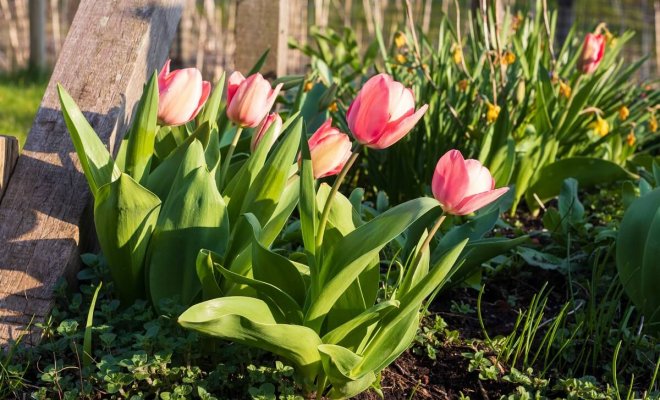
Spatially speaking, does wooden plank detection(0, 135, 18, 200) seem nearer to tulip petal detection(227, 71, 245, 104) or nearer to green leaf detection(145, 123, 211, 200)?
green leaf detection(145, 123, 211, 200)

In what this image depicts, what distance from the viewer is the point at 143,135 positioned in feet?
5.58

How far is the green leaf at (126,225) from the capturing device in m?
1.58

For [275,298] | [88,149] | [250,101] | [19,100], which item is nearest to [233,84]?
[250,101]

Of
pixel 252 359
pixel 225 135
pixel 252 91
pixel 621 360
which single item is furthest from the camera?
pixel 225 135

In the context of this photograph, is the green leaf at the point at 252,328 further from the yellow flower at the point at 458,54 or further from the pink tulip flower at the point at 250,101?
the yellow flower at the point at 458,54

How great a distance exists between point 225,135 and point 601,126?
1270 mm

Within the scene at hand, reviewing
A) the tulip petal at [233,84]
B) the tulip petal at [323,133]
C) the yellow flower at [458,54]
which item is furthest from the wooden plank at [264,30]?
the tulip petal at [323,133]

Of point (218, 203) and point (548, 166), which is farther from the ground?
point (218, 203)

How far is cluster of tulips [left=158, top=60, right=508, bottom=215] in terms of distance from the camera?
50.5 inches

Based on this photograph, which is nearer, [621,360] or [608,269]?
[621,360]

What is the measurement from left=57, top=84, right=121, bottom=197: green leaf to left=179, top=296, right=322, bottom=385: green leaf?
474mm

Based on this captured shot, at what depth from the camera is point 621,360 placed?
→ 1.80 meters

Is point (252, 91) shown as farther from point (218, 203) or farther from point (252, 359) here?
point (252, 359)

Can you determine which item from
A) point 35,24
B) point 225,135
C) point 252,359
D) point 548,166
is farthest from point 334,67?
point 35,24
